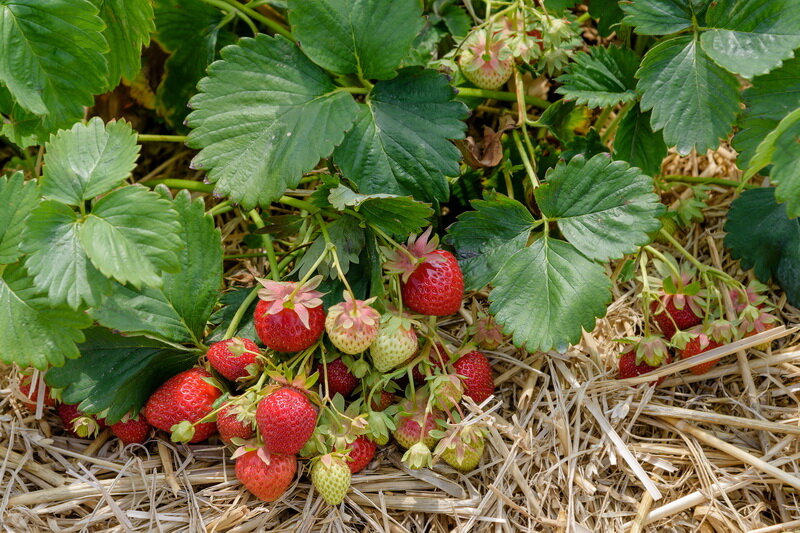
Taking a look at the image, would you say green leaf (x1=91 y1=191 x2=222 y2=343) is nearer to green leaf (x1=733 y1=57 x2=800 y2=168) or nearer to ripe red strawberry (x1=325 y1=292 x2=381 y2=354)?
ripe red strawberry (x1=325 y1=292 x2=381 y2=354)

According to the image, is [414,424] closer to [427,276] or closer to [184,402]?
[427,276]

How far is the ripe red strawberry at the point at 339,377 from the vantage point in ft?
4.20

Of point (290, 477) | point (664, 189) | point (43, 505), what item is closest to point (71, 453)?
point (43, 505)

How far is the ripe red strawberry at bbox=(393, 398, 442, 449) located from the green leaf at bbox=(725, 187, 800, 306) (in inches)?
30.3

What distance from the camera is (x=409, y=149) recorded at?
4.24 ft

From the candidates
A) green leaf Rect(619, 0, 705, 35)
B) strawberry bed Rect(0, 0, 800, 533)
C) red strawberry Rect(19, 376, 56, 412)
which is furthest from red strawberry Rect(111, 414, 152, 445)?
green leaf Rect(619, 0, 705, 35)

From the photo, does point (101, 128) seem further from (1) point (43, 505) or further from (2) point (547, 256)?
(2) point (547, 256)

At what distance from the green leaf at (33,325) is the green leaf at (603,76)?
1.00 meters

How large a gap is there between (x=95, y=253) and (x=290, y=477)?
19.5 inches

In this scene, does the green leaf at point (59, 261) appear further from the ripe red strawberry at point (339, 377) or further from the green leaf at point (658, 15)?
the green leaf at point (658, 15)

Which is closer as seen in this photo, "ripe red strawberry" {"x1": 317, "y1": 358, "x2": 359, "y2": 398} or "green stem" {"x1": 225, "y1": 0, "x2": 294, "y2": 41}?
"ripe red strawberry" {"x1": 317, "y1": 358, "x2": 359, "y2": 398}

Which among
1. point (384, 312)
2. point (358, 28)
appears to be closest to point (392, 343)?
point (384, 312)

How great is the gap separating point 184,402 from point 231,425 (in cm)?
12

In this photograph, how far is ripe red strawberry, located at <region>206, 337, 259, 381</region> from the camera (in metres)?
1.24
